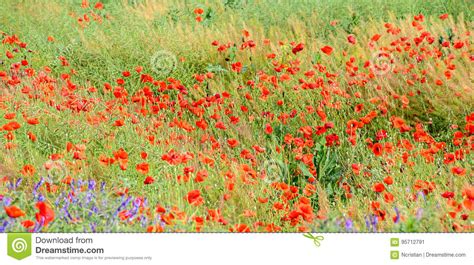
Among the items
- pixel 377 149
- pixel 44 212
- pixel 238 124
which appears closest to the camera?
pixel 44 212

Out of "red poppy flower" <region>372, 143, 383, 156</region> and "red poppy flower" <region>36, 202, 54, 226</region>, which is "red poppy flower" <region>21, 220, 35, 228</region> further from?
"red poppy flower" <region>372, 143, 383, 156</region>

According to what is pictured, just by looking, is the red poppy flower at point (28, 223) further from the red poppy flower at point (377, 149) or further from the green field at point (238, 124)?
the red poppy flower at point (377, 149)

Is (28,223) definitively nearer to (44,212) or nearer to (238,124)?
(44,212)

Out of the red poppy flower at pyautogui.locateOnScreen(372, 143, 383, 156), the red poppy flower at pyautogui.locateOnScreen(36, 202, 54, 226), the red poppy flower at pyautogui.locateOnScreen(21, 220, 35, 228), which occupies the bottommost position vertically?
the red poppy flower at pyautogui.locateOnScreen(21, 220, 35, 228)

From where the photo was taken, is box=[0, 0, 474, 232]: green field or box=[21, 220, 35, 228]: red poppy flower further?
box=[0, 0, 474, 232]: green field

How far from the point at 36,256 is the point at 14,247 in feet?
0.28

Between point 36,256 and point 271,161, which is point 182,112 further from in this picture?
point 36,256

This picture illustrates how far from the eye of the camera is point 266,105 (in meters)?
4.93

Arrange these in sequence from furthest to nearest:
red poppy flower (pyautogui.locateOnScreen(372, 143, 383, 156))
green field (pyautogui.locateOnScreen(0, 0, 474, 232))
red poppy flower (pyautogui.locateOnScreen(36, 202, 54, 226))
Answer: red poppy flower (pyautogui.locateOnScreen(372, 143, 383, 156)) < green field (pyautogui.locateOnScreen(0, 0, 474, 232)) < red poppy flower (pyautogui.locateOnScreen(36, 202, 54, 226))

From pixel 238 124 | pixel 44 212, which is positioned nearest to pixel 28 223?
pixel 44 212

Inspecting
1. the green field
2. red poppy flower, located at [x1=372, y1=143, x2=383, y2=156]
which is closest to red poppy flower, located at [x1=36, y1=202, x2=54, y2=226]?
the green field

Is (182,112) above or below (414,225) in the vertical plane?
above

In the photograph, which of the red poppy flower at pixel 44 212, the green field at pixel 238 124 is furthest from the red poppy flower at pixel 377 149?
the red poppy flower at pixel 44 212

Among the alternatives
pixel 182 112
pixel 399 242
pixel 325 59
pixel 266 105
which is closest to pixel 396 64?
pixel 325 59
